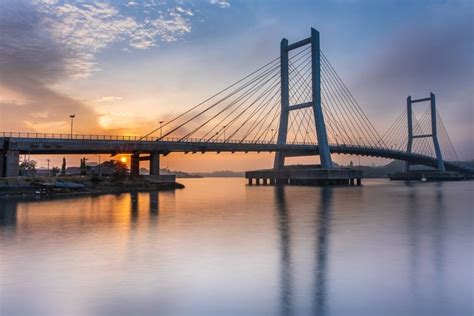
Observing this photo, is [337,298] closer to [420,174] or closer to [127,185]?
[127,185]

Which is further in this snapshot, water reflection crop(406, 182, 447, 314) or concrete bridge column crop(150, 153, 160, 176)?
concrete bridge column crop(150, 153, 160, 176)

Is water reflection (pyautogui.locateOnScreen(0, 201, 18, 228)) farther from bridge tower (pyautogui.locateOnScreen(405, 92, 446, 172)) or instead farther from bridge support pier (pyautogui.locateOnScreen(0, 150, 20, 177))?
bridge tower (pyautogui.locateOnScreen(405, 92, 446, 172))

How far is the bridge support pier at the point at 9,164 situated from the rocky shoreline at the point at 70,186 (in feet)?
15.9

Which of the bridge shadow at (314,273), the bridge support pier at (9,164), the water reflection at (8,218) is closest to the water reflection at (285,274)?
the bridge shadow at (314,273)

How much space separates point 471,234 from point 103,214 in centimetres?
2154

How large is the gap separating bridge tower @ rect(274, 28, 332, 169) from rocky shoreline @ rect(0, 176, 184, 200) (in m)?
30.1

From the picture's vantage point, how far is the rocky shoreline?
1686 inches

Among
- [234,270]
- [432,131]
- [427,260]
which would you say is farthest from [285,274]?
[432,131]

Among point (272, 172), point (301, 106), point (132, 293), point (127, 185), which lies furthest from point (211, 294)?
point (272, 172)

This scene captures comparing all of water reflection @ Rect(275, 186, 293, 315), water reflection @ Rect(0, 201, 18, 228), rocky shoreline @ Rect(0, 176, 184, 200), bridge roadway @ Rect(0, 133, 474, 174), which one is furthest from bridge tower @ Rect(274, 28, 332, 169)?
water reflection @ Rect(275, 186, 293, 315)

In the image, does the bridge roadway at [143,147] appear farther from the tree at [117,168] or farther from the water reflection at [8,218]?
the water reflection at [8,218]

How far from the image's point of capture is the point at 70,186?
4875 centimetres

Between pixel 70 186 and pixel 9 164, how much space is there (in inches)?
379

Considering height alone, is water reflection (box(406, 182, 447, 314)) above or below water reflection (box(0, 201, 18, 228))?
below
